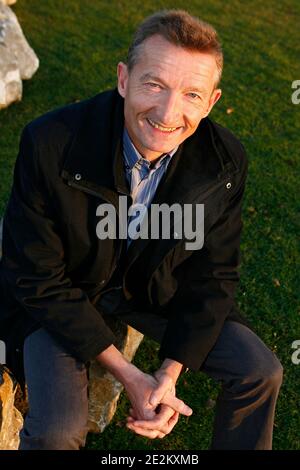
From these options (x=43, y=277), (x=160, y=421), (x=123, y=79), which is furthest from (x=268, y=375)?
(x=123, y=79)

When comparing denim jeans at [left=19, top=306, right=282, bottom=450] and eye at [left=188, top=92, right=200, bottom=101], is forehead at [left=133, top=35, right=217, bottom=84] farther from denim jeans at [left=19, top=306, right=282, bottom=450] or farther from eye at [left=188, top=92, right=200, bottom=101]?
denim jeans at [left=19, top=306, right=282, bottom=450]

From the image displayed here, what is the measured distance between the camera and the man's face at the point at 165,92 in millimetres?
3129

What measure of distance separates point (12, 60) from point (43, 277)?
4.71 m

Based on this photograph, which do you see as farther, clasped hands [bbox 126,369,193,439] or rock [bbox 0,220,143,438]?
rock [bbox 0,220,143,438]

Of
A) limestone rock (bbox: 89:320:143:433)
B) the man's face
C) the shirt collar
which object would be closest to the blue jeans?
limestone rock (bbox: 89:320:143:433)

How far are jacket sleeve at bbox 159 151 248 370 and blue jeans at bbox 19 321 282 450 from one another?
15 cm

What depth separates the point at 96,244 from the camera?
11.4 feet

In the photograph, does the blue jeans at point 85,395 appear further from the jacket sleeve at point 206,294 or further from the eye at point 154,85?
the eye at point 154,85

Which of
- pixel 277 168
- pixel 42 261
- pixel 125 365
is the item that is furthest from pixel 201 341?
pixel 277 168

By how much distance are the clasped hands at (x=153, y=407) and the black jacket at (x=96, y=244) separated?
8.6 inches

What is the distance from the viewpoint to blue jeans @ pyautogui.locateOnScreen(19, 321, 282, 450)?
126 inches

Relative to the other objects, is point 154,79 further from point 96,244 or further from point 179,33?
point 96,244

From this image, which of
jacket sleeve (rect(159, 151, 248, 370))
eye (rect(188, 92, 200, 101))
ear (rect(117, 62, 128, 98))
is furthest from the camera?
jacket sleeve (rect(159, 151, 248, 370))

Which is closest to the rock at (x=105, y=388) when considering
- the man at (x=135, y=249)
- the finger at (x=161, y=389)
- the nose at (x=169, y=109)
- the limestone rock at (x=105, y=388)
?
the limestone rock at (x=105, y=388)
